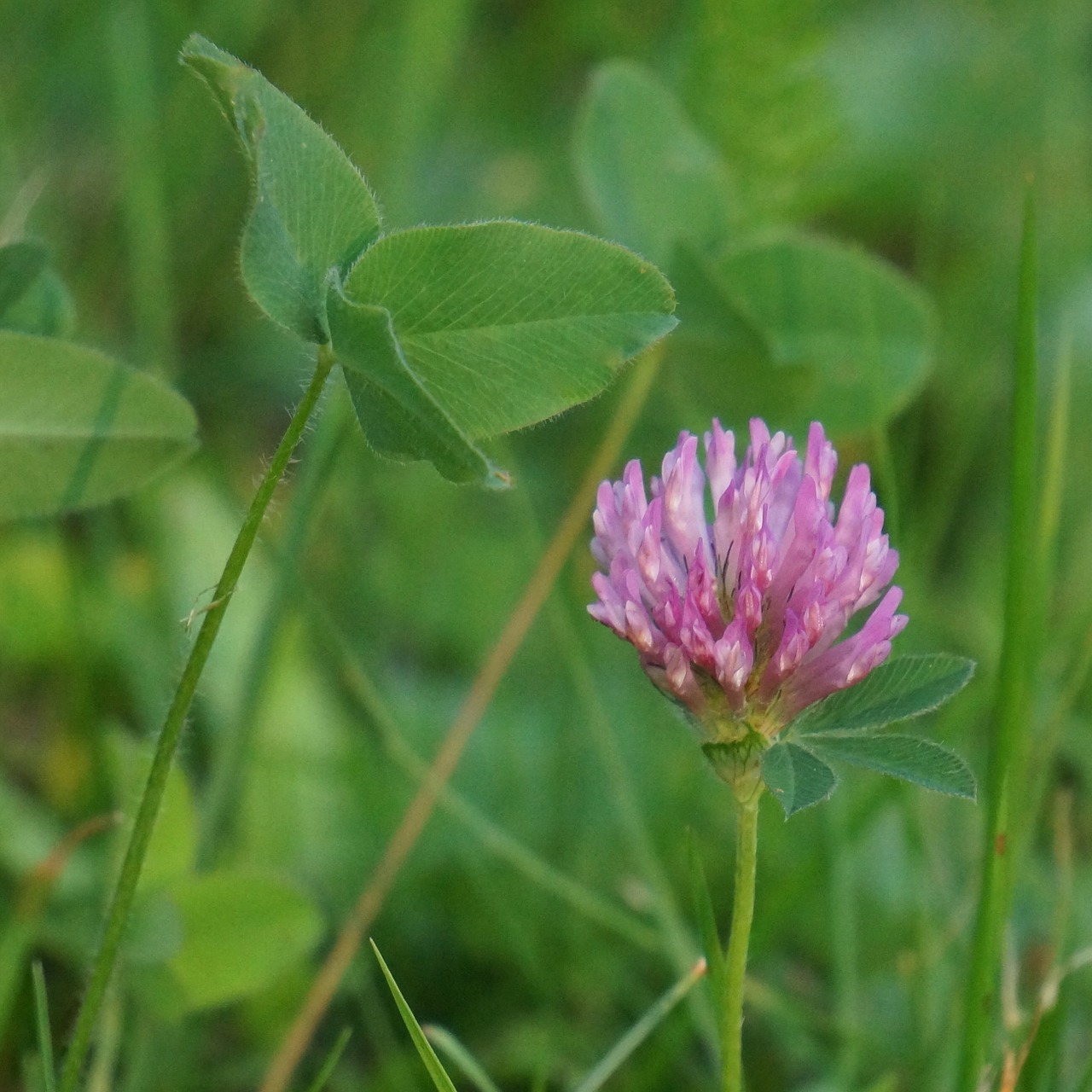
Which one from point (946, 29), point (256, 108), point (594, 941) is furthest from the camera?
point (946, 29)

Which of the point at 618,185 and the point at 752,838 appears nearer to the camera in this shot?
the point at 752,838

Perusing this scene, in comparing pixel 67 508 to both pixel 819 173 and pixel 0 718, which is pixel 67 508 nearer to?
pixel 0 718

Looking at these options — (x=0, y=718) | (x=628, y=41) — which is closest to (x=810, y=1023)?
(x=0, y=718)

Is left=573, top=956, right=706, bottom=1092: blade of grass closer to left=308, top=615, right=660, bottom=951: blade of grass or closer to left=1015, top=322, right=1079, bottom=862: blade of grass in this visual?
left=308, top=615, right=660, bottom=951: blade of grass

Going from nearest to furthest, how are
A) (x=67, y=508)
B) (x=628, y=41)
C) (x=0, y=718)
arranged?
1. (x=67, y=508)
2. (x=0, y=718)
3. (x=628, y=41)

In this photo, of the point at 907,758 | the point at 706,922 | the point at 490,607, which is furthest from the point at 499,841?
the point at 490,607

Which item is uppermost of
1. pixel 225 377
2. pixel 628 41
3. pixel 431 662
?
pixel 628 41

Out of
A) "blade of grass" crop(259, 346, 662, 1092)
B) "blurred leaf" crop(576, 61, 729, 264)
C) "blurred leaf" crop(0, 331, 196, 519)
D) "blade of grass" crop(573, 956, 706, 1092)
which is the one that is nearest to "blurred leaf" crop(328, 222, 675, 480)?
"blurred leaf" crop(0, 331, 196, 519)
